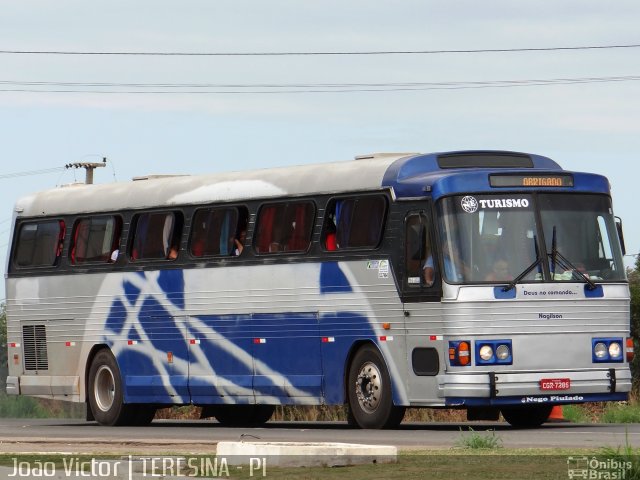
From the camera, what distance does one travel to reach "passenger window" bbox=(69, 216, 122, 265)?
27.2 m

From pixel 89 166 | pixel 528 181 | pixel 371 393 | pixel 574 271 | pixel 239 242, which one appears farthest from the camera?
pixel 89 166

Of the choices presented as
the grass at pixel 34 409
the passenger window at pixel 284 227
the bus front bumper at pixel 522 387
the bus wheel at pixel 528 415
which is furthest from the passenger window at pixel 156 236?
the grass at pixel 34 409

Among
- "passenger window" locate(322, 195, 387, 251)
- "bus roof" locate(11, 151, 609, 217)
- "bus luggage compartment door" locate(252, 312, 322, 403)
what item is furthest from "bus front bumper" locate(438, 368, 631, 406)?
"bus luggage compartment door" locate(252, 312, 322, 403)

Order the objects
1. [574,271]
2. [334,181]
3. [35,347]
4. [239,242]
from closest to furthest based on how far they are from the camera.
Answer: [574,271]
[334,181]
[239,242]
[35,347]

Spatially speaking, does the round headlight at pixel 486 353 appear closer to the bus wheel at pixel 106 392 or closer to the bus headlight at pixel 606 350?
the bus headlight at pixel 606 350

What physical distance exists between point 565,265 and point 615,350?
1.32m

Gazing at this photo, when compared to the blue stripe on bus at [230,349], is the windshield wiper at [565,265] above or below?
above

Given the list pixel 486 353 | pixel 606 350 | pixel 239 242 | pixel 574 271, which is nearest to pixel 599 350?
pixel 606 350

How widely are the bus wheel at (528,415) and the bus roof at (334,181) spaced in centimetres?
302

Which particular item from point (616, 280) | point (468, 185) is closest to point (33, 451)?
point (468, 185)

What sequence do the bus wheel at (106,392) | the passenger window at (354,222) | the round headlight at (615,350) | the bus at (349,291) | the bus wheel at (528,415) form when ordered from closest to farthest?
the bus at (349,291) → the round headlight at (615,350) → the passenger window at (354,222) → the bus wheel at (528,415) → the bus wheel at (106,392)

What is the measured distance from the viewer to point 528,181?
72.4 feet

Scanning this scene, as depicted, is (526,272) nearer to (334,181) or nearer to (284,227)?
(334,181)

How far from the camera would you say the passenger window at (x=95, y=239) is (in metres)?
27.2
